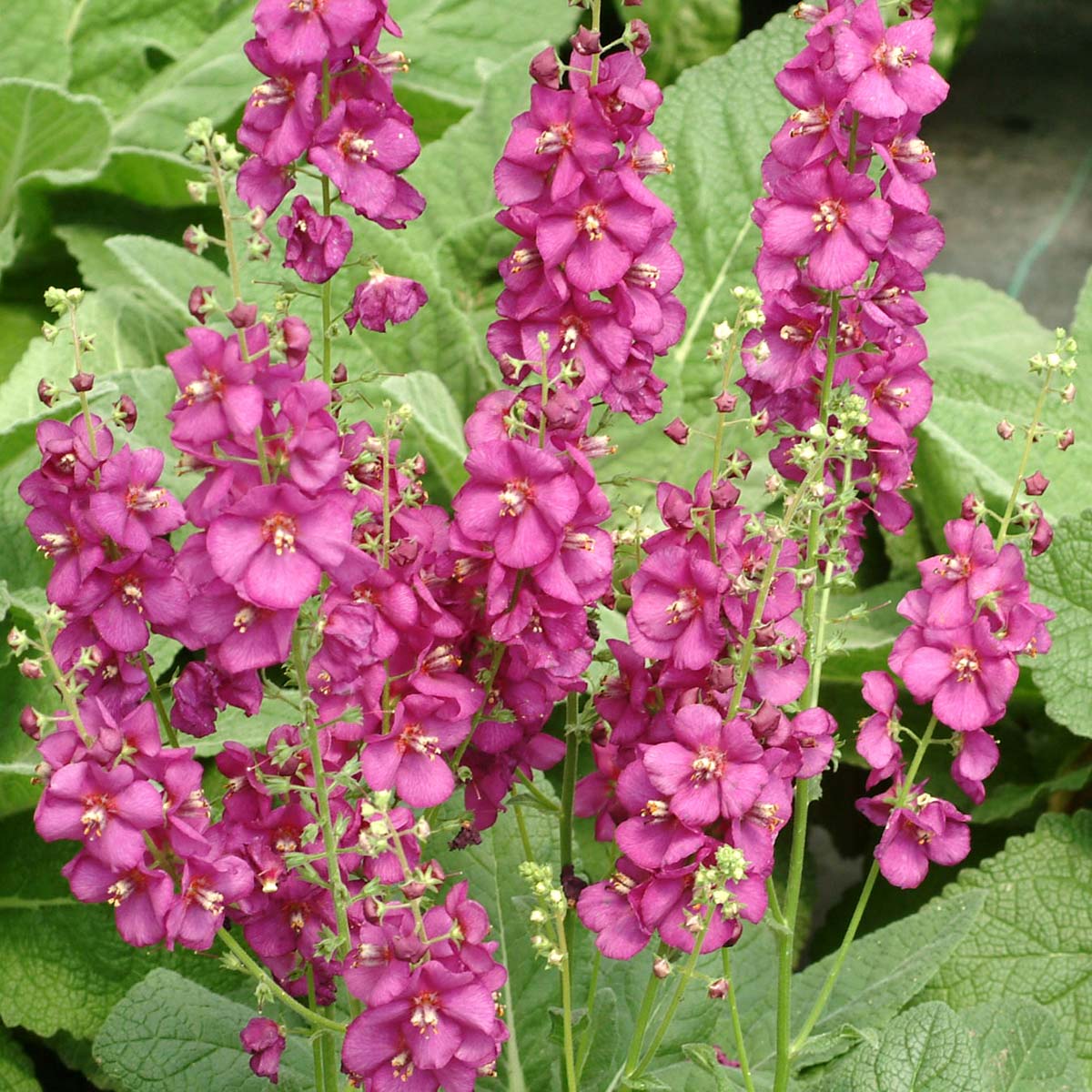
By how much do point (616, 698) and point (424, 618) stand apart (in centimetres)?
12

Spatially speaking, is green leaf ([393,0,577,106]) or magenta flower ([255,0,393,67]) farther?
green leaf ([393,0,577,106])

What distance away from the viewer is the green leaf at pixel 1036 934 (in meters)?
1.29

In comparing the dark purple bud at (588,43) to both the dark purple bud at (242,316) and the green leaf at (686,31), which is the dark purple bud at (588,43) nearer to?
the dark purple bud at (242,316)

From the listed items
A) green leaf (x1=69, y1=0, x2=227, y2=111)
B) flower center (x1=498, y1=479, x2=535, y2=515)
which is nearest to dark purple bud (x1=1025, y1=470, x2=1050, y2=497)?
flower center (x1=498, y1=479, x2=535, y2=515)

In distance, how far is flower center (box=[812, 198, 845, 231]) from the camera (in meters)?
0.81

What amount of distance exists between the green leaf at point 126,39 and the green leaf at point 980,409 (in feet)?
3.37

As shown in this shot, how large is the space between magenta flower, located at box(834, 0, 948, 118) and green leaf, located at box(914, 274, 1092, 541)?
2.18 feet

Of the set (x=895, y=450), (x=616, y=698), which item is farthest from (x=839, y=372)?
(x=616, y=698)

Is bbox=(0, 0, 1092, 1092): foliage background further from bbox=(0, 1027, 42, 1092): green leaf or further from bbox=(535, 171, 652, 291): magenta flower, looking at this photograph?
bbox=(535, 171, 652, 291): magenta flower

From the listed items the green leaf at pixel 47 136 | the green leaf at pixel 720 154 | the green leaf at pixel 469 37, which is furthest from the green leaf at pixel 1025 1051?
the green leaf at pixel 469 37

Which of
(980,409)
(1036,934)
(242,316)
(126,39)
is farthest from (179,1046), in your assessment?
(126,39)

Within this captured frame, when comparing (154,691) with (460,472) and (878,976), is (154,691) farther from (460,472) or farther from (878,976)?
(460,472)

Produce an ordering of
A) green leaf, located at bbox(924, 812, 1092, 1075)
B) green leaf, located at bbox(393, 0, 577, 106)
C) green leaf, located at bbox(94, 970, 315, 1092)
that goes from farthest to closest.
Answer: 1. green leaf, located at bbox(393, 0, 577, 106)
2. green leaf, located at bbox(924, 812, 1092, 1075)
3. green leaf, located at bbox(94, 970, 315, 1092)

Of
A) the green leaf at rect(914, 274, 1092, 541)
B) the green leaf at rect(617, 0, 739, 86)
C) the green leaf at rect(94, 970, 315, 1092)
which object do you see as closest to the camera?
the green leaf at rect(94, 970, 315, 1092)
